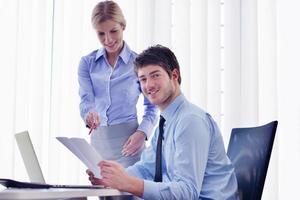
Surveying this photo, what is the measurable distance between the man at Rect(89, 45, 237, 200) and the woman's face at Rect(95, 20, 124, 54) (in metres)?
0.59

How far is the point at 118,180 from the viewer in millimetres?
1327

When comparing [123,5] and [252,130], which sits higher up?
[123,5]

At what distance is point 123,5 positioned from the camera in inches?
119

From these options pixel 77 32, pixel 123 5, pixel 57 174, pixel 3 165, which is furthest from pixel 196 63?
pixel 3 165

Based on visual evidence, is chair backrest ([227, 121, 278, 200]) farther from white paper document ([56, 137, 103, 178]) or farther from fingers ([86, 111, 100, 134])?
fingers ([86, 111, 100, 134])

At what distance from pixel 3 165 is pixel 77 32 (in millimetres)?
928

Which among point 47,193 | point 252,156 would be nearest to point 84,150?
point 47,193

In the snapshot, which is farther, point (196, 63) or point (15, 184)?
point (196, 63)

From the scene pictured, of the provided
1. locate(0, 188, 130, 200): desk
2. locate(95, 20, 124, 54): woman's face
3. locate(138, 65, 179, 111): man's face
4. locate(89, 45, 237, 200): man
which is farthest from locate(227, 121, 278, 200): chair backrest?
locate(95, 20, 124, 54): woman's face

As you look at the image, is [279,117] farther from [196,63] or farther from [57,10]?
[57,10]

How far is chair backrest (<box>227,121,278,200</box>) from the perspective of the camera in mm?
1479

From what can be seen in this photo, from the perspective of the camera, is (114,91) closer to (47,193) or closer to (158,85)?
(158,85)

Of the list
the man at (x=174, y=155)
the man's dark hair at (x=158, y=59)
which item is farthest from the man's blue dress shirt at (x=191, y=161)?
the man's dark hair at (x=158, y=59)

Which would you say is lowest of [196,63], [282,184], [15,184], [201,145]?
[282,184]
